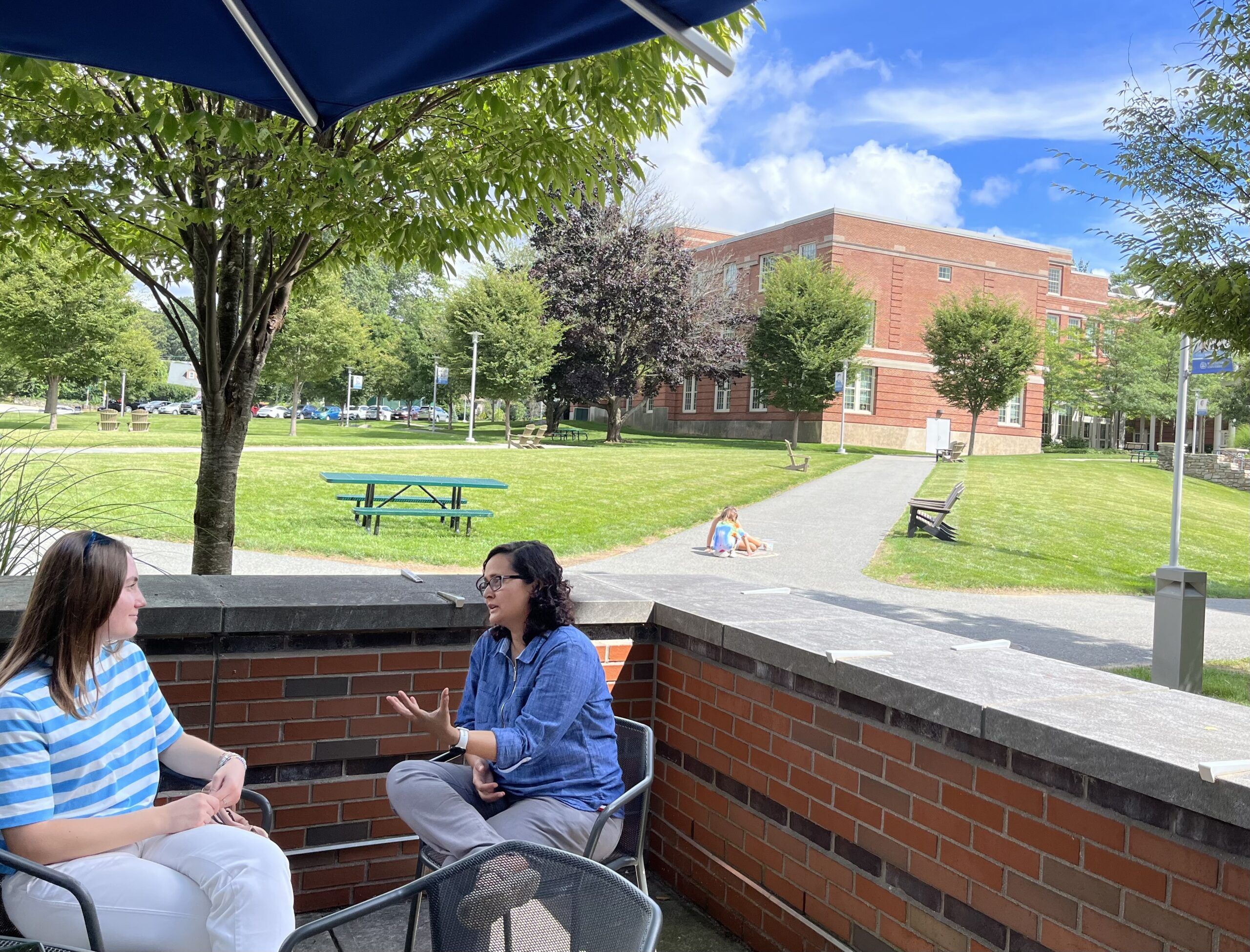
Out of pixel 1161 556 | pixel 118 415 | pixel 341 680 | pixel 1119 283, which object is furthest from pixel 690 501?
pixel 118 415

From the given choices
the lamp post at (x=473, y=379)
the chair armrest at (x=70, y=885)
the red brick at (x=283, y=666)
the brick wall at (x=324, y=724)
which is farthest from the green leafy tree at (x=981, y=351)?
the chair armrest at (x=70, y=885)

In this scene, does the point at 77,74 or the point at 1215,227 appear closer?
the point at 77,74

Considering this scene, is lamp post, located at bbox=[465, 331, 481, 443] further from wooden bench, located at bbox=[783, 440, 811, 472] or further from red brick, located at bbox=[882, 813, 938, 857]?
red brick, located at bbox=[882, 813, 938, 857]

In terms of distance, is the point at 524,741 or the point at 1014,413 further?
the point at 1014,413

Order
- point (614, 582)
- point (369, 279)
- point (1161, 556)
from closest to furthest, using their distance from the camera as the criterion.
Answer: point (614, 582)
point (1161, 556)
point (369, 279)

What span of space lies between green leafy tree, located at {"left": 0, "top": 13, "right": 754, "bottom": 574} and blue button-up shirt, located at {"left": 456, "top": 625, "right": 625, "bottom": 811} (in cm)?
245

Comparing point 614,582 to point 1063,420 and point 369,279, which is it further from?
point 369,279

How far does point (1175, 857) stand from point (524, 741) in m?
1.55

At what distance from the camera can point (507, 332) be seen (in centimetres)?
3891

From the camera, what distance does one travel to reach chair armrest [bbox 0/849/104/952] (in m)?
1.88

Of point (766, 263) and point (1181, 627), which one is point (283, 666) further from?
point (766, 263)

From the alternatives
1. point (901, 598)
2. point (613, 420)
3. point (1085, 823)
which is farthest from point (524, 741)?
point (613, 420)

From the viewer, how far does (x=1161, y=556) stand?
66.3 feet

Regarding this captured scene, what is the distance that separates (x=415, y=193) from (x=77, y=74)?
2356 millimetres
